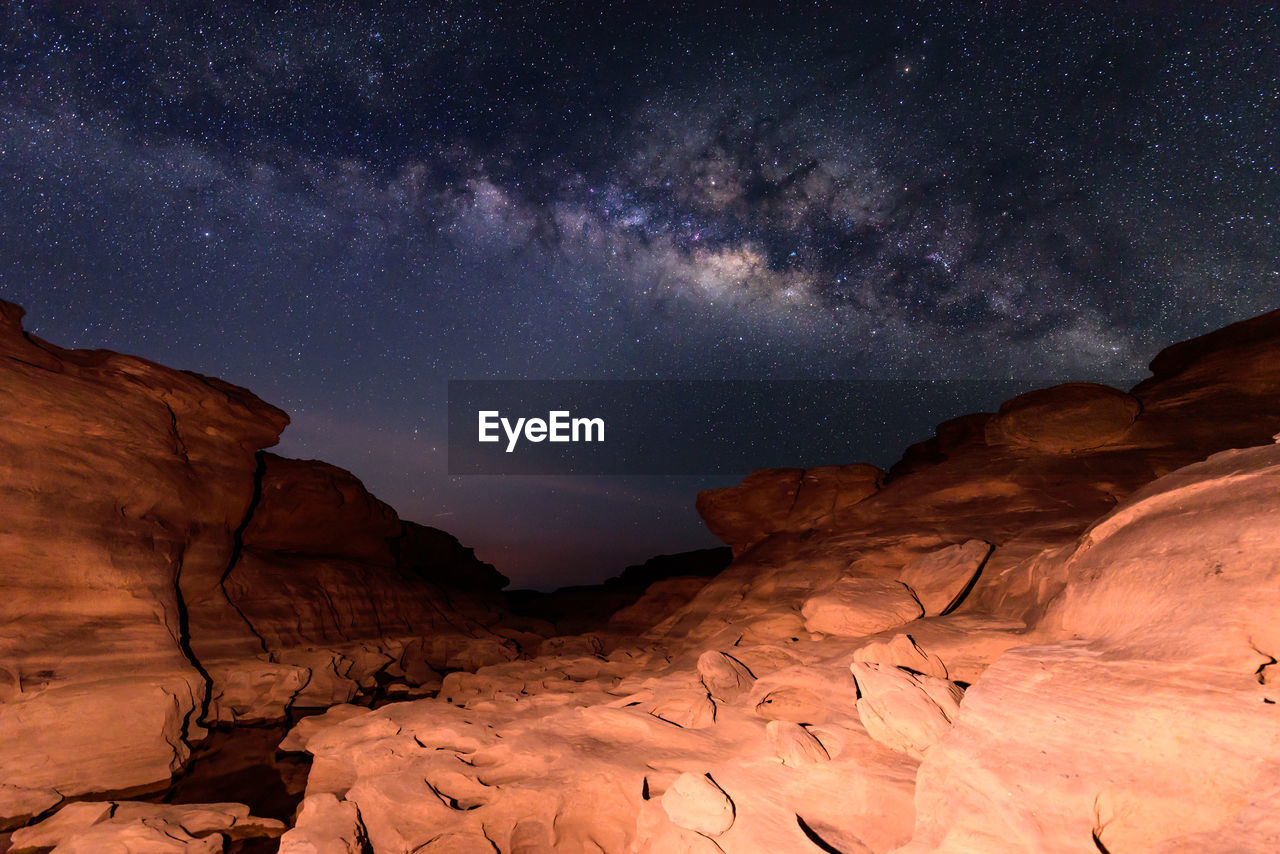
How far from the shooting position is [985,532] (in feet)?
41.2

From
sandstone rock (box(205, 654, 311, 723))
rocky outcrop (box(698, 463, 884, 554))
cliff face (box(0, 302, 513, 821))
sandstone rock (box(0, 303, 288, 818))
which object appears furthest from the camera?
rocky outcrop (box(698, 463, 884, 554))

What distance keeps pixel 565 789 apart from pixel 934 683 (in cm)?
443

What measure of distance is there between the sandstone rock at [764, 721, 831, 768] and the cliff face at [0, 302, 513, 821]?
11.3m

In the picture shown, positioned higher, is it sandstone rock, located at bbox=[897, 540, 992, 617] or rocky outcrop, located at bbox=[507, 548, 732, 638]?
sandstone rock, located at bbox=[897, 540, 992, 617]

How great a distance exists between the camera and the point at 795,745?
5078 mm

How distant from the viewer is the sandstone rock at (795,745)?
16.3ft

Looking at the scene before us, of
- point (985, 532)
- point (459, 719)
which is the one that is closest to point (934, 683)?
point (459, 719)

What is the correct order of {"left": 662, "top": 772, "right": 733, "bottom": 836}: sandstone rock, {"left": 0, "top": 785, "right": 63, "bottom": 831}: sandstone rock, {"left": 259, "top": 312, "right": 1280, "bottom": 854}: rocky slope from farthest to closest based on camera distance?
{"left": 0, "top": 785, "right": 63, "bottom": 831}: sandstone rock → {"left": 662, "top": 772, "right": 733, "bottom": 836}: sandstone rock → {"left": 259, "top": 312, "right": 1280, "bottom": 854}: rocky slope

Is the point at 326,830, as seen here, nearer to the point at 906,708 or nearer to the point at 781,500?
the point at 906,708

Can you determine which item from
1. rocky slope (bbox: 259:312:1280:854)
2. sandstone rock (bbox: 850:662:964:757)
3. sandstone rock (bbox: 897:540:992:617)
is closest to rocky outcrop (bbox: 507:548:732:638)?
rocky slope (bbox: 259:312:1280:854)

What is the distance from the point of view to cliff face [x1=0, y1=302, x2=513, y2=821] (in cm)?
892

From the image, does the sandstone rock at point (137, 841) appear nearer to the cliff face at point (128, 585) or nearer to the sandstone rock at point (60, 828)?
the sandstone rock at point (60, 828)

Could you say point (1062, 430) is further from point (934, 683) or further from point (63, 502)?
point (63, 502)

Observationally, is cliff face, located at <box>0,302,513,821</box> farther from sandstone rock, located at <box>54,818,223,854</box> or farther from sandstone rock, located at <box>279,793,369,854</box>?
sandstone rock, located at <box>279,793,369,854</box>
